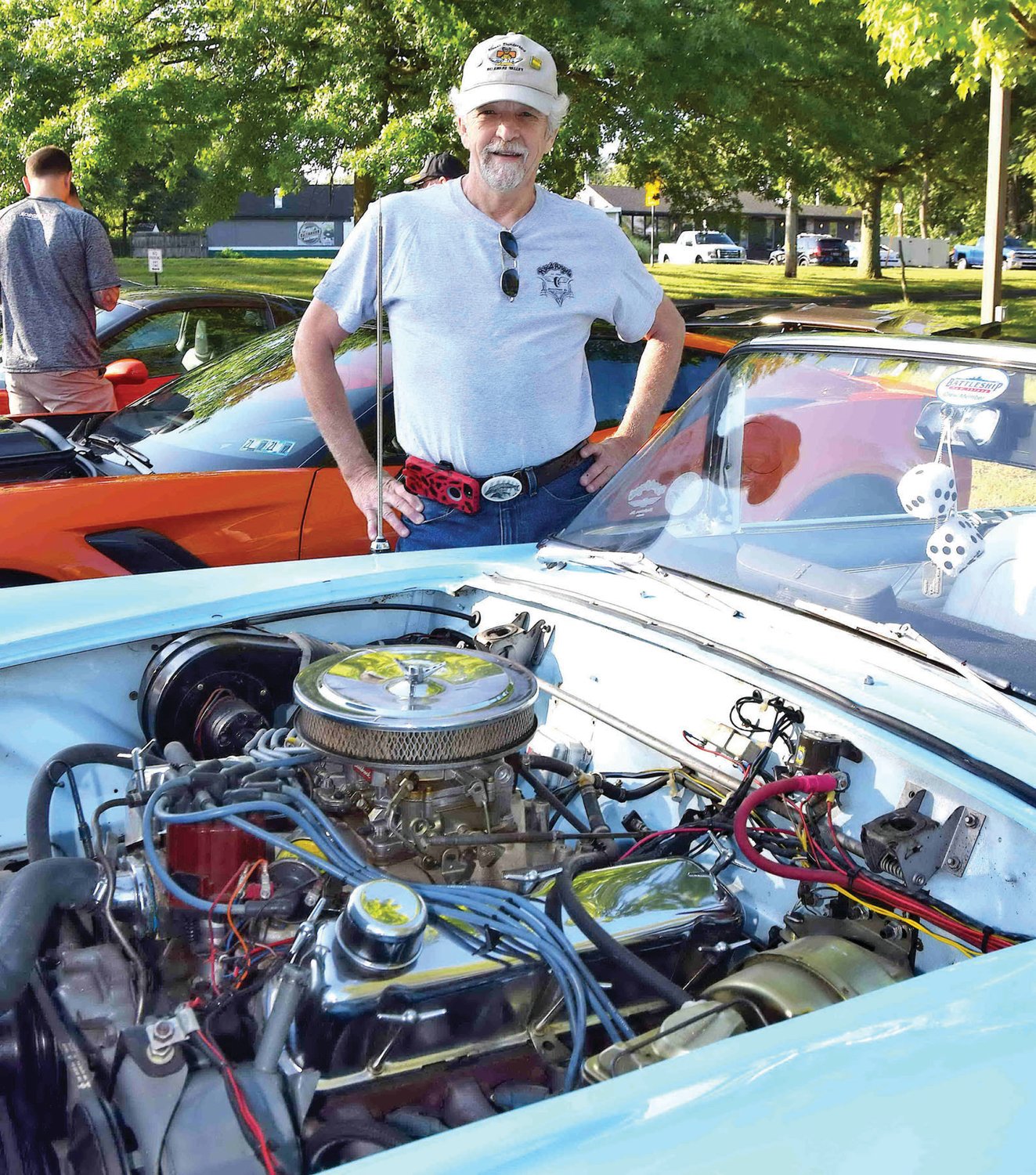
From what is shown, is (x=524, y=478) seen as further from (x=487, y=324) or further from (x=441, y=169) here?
(x=441, y=169)

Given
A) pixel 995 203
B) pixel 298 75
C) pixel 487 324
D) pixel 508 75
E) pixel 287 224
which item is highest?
pixel 298 75

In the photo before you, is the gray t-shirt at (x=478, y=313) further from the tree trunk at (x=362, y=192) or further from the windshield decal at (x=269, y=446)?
the tree trunk at (x=362, y=192)

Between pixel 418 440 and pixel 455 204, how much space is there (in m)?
0.64

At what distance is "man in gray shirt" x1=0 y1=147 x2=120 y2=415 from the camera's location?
20.9ft

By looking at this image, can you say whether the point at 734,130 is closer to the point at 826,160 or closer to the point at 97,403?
the point at 826,160

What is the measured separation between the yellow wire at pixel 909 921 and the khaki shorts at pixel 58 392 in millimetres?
5428

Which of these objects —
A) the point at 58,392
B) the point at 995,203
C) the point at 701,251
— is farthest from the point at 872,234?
the point at 58,392

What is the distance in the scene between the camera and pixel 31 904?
1.69 metres

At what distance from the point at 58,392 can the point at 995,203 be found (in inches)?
298

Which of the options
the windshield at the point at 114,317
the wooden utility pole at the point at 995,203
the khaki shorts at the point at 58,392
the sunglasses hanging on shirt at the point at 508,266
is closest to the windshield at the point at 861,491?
the sunglasses hanging on shirt at the point at 508,266

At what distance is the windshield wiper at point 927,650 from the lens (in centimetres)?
202

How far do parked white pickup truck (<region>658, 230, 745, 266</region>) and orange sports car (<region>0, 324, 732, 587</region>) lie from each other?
4663 centimetres

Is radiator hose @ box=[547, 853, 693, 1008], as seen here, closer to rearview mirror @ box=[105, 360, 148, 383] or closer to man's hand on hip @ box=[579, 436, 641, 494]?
man's hand on hip @ box=[579, 436, 641, 494]

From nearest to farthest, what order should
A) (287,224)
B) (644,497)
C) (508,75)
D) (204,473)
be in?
(644,497), (508,75), (204,473), (287,224)
